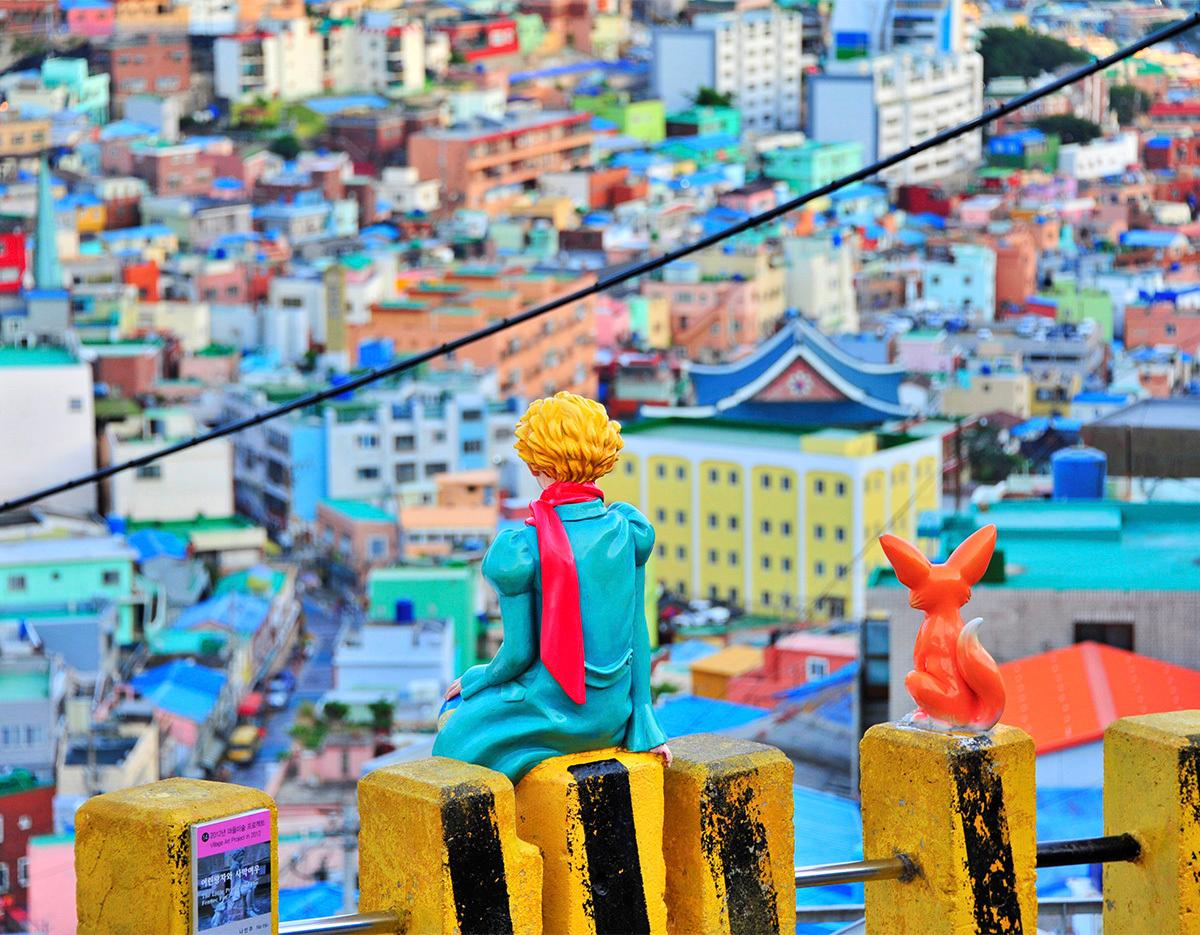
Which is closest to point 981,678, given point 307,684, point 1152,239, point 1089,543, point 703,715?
point 1089,543

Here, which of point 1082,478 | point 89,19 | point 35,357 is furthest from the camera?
point 89,19

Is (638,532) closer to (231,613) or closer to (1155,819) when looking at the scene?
(1155,819)

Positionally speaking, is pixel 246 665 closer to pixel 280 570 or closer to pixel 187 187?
pixel 280 570

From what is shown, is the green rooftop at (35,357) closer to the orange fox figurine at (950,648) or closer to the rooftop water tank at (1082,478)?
the rooftop water tank at (1082,478)

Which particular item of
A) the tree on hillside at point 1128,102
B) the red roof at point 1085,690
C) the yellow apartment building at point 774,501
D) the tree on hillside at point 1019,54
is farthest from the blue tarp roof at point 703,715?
the tree on hillside at point 1019,54

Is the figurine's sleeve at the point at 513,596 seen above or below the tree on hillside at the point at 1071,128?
above

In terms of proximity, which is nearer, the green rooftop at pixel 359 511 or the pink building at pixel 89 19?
the green rooftop at pixel 359 511
